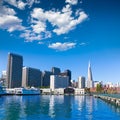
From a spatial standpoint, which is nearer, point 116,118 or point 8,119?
point 8,119

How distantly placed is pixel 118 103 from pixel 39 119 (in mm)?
68663

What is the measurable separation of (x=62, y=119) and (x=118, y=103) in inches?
2553

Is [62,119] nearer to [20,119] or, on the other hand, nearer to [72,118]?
[72,118]

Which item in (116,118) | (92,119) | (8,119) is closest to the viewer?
(8,119)

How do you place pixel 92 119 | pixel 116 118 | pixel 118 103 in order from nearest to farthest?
pixel 92 119, pixel 116 118, pixel 118 103

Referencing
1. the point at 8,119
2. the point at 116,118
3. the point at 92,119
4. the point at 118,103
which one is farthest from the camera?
the point at 118,103

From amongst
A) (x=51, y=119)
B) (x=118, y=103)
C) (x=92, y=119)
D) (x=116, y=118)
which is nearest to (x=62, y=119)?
(x=51, y=119)

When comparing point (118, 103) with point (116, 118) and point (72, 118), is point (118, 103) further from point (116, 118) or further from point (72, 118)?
point (72, 118)

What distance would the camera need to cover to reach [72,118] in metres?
68.2

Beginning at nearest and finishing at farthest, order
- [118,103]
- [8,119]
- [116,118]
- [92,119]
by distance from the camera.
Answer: [8,119] → [92,119] → [116,118] → [118,103]

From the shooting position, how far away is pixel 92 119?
6700 cm

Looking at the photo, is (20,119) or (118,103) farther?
(118,103)

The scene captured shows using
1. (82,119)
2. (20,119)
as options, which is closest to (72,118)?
(82,119)

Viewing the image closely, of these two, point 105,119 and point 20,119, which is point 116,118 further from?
point 20,119
